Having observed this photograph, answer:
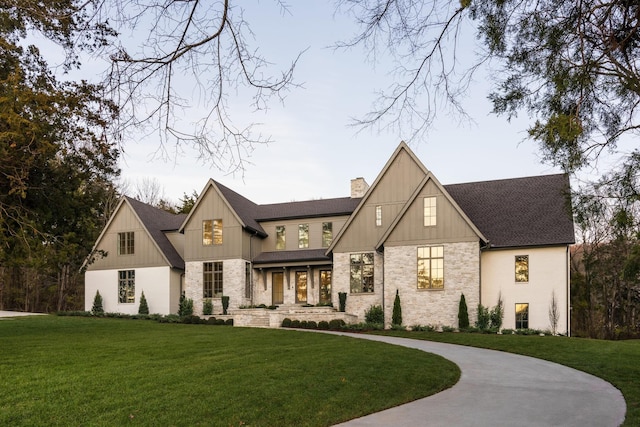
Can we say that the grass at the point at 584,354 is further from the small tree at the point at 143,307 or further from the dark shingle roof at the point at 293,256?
the small tree at the point at 143,307

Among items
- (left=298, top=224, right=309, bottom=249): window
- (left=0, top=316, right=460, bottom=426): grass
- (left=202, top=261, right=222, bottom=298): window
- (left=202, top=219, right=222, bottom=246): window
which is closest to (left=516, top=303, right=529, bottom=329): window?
(left=0, top=316, right=460, bottom=426): grass

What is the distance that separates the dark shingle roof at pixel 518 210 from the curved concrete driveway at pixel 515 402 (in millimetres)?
12622

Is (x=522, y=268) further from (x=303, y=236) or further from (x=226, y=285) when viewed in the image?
(x=226, y=285)

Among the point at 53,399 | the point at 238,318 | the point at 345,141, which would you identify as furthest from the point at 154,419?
the point at 238,318

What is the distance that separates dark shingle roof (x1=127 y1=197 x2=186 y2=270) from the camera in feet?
107

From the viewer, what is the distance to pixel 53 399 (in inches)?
319

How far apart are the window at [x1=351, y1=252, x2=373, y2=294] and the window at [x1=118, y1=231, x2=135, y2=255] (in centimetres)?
1396

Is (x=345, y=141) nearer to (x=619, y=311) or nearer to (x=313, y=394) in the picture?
(x=313, y=394)

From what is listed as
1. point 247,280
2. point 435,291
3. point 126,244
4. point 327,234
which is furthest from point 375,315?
point 126,244

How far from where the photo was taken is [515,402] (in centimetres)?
917

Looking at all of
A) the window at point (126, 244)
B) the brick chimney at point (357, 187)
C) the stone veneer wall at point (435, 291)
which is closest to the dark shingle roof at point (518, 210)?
the stone veneer wall at point (435, 291)

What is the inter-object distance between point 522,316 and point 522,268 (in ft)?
7.31

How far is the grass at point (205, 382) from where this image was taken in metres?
7.62

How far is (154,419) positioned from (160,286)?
25.3 meters
